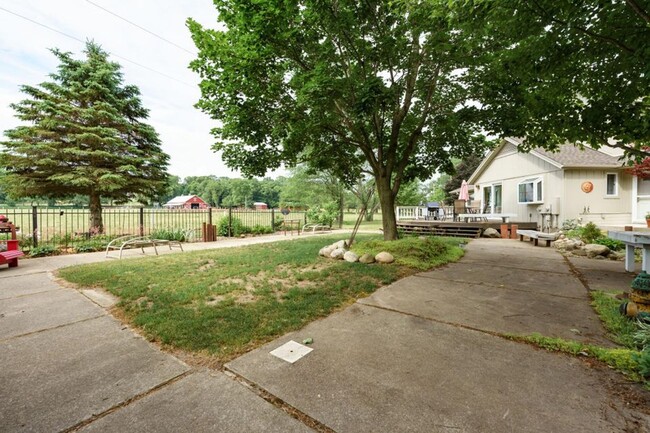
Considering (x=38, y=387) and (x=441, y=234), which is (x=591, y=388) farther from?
(x=441, y=234)

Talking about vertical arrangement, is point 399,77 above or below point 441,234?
above

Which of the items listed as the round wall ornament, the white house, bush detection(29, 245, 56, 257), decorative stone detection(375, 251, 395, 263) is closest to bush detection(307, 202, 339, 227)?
the white house

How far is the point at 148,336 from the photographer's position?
110 inches

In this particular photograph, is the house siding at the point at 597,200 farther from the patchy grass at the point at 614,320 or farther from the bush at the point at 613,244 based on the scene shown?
the patchy grass at the point at 614,320

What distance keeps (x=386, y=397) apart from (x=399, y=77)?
752 centimetres

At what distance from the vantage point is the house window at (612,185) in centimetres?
1169

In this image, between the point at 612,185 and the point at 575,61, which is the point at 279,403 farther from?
the point at 612,185

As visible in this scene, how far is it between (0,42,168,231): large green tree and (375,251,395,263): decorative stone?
413 inches

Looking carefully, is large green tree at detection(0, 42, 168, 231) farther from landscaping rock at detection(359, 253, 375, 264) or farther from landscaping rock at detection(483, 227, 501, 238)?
landscaping rock at detection(483, 227, 501, 238)

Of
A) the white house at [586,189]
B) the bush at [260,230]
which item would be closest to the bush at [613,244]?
the white house at [586,189]

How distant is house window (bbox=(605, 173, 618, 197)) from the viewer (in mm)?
11688

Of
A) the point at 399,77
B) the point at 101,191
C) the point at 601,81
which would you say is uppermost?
the point at 399,77

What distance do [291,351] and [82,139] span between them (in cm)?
1300

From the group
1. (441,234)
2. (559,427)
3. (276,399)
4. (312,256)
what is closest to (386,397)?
(276,399)
